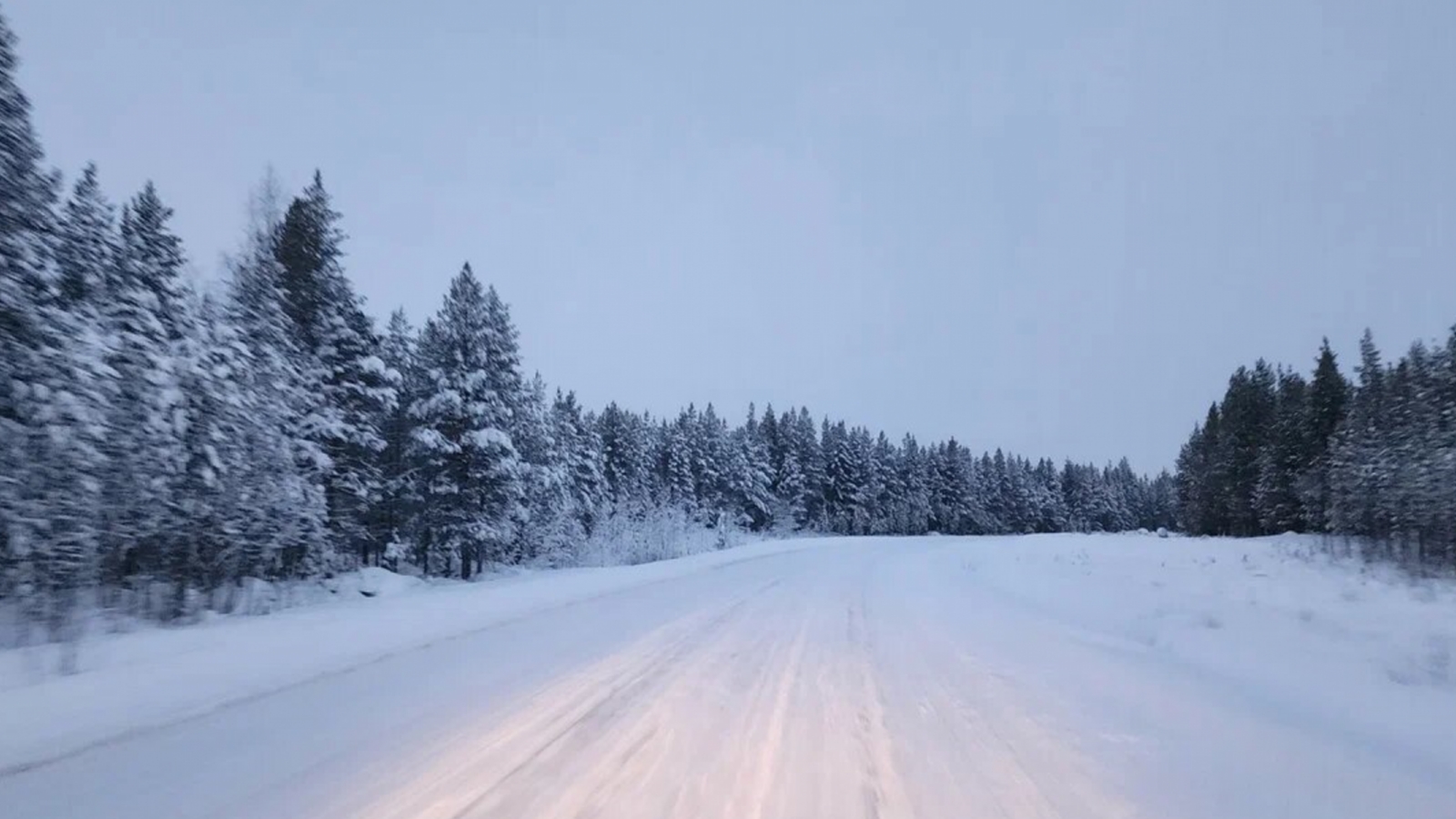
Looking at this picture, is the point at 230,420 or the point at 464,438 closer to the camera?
the point at 230,420

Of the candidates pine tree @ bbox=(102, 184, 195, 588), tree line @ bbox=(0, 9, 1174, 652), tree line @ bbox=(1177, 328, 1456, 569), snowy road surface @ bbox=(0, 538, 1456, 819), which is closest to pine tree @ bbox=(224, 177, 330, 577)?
tree line @ bbox=(0, 9, 1174, 652)

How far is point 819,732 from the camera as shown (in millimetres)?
5441

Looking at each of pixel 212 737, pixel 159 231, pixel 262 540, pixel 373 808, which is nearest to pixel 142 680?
pixel 212 737

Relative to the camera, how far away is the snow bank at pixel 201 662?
17.4 ft

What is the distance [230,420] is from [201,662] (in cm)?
802

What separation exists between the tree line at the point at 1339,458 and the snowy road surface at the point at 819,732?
18715 mm

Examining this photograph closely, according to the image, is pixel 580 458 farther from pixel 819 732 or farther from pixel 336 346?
pixel 819 732

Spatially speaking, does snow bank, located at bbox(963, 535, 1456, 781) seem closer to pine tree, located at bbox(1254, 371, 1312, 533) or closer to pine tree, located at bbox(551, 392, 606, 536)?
pine tree, located at bbox(551, 392, 606, 536)

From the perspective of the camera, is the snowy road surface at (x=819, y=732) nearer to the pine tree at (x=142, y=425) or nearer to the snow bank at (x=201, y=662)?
the snow bank at (x=201, y=662)

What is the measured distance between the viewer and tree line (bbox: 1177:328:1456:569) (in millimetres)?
24500

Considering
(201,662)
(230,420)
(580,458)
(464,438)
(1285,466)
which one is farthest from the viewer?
(580,458)

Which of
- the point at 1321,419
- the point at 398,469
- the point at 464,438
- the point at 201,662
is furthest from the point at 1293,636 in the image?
the point at 1321,419

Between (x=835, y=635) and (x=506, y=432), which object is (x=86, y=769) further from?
(x=506, y=432)

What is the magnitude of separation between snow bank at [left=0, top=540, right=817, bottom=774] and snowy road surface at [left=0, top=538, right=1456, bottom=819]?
310mm
